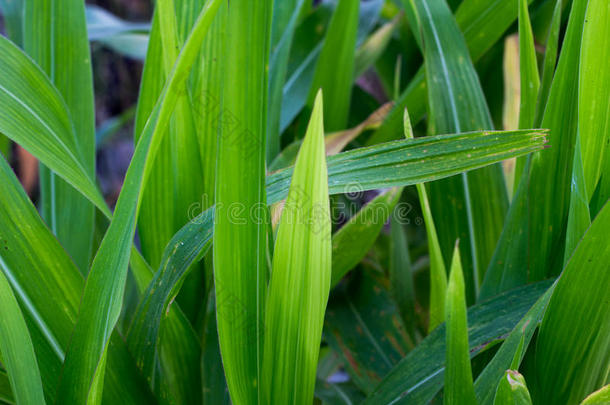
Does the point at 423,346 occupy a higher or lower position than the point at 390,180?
lower

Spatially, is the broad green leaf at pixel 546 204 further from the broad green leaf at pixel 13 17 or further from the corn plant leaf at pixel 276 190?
the broad green leaf at pixel 13 17

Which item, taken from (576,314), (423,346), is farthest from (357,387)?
(576,314)

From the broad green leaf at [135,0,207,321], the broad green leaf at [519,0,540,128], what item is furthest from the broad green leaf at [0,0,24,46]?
the broad green leaf at [519,0,540,128]

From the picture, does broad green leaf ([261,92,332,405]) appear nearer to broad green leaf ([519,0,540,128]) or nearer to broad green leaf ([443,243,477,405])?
broad green leaf ([443,243,477,405])

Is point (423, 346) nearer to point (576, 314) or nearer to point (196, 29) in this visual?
point (576, 314)

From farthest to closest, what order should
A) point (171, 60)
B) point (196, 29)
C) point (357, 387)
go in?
point (357, 387) < point (171, 60) < point (196, 29)

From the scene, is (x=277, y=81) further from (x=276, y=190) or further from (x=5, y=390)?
Answer: (x=5, y=390)
